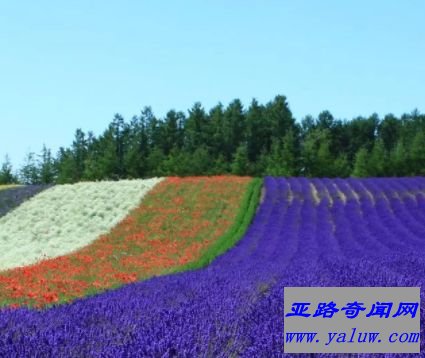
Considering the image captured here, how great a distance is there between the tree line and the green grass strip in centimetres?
2548

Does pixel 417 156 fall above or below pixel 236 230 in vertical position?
above

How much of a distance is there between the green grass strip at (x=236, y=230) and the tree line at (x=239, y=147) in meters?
25.5

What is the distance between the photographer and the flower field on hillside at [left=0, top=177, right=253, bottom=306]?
13016 millimetres

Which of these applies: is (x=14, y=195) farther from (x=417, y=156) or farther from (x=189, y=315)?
(x=417, y=156)

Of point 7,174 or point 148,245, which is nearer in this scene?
point 148,245

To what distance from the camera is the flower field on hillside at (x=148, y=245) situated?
13.0m

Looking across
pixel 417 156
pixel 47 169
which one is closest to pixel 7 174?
pixel 47 169

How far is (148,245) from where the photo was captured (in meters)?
21.2

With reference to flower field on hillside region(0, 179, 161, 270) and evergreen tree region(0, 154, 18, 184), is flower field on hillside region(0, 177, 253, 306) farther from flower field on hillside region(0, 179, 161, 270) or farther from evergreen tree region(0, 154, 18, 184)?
evergreen tree region(0, 154, 18, 184)

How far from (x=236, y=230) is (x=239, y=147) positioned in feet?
131

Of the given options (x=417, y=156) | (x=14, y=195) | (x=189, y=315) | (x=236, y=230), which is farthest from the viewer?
(x=417, y=156)

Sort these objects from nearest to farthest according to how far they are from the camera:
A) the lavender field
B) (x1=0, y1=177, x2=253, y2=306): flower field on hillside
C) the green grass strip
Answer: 1. the lavender field
2. (x1=0, y1=177, x2=253, y2=306): flower field on hillside
3. the green grass strip

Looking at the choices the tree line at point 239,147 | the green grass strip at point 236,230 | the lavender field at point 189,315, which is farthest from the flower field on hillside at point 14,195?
the tree line at point 239,147

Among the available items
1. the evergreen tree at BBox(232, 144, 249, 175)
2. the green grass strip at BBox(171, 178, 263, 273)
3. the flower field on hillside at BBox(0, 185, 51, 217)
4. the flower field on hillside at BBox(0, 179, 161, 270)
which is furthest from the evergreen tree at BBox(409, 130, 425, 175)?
the flower field on hillside at BBox(0, 185, 51, 217)
